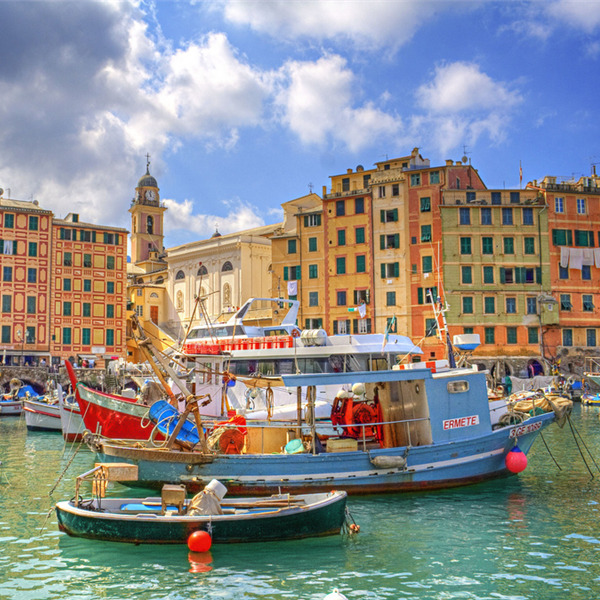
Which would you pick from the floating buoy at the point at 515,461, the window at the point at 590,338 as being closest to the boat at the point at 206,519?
the floating buoy at the point at 515,461

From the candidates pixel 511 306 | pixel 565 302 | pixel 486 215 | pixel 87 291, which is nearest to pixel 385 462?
pixel 511 306

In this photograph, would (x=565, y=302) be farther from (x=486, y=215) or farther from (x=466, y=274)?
(x=486, y=215)

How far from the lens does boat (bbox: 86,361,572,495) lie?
51.5 feet

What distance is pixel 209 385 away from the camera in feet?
81.4

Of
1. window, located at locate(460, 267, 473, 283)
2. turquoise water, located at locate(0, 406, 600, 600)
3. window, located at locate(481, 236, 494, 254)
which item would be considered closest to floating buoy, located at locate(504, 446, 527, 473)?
turquoise water, located at locate(0, 406, 600, 600)

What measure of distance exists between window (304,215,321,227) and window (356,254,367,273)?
14.2ft

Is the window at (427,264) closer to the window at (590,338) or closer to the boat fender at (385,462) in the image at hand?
the window at (590,338)

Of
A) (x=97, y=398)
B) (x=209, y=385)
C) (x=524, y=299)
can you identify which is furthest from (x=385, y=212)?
(x=97, y=398)

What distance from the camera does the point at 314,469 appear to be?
15.8 m

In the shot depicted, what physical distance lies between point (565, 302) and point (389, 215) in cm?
1362

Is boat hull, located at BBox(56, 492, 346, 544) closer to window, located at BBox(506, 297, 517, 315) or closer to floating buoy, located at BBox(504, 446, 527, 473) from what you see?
floating buoy, located at BBox(504, 446, 527, 473)

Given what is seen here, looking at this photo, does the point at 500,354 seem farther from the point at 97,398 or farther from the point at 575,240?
the point at 97,398

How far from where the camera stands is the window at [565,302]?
49938 mm

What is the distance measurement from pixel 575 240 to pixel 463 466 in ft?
124
